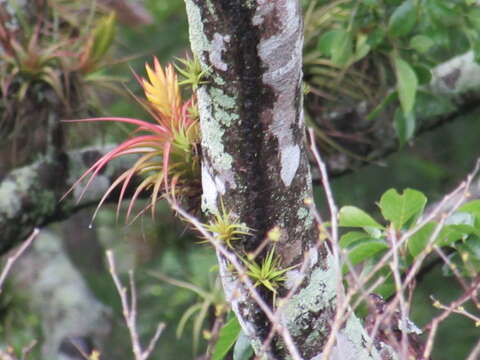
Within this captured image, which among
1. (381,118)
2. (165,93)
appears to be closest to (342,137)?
(381,118)

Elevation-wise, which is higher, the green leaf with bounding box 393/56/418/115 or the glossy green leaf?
the glossy green leaf

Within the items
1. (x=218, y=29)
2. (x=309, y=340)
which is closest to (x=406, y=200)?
(x=309, y=340)

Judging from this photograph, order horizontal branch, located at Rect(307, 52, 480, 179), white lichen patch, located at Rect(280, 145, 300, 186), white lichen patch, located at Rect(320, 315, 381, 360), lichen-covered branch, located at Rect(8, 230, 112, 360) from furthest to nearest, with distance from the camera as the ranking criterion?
lichen-covered branch, located at Rect(8, 230, 112, 360) < horizontal branch, located at Rect(307, 52, 480, 179) < white lichen patch, located at Rect(320, 315, 381, 360) < white lichen patch, located at Rect(280, 145, 300, 186)

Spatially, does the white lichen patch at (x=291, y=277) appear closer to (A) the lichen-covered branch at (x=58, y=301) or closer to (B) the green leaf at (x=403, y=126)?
(B) the green leaf at (x=403, y=126)

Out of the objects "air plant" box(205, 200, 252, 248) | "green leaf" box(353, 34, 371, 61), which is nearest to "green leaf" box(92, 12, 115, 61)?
"green leaf" box(353, 34, 371, 61)

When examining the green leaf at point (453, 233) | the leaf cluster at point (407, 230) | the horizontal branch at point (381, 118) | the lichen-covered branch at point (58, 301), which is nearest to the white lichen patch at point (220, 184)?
the leaf cluster at point (407, 230)

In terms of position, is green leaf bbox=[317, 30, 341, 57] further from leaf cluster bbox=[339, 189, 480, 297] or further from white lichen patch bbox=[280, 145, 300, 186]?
white lichen patch bbox=[280, 145, 300, 186]

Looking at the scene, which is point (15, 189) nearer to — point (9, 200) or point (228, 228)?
point (9, 200)
